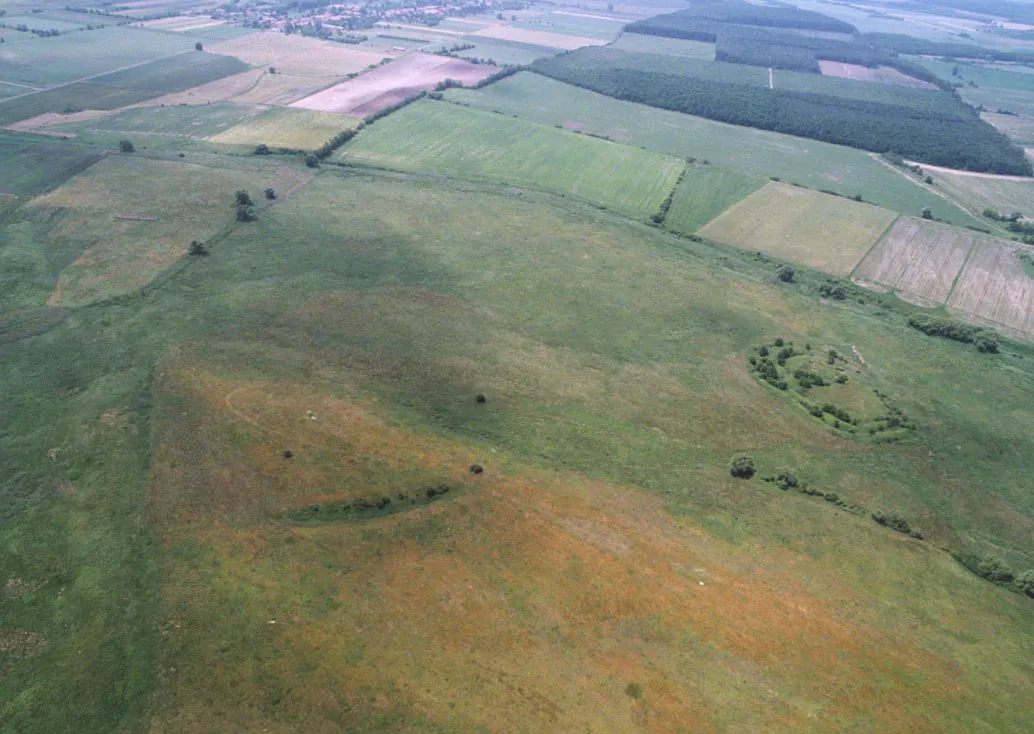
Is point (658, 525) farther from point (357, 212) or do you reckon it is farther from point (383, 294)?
point (357, 212)

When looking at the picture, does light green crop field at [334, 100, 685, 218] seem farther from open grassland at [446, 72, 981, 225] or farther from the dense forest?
the dense forest

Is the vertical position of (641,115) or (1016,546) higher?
(641,115)

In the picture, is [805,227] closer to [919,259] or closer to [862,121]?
[919,259]

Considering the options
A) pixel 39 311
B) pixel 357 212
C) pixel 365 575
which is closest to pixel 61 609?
pixel 365 575

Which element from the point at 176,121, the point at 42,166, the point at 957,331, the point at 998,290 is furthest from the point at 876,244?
the point at 42,166

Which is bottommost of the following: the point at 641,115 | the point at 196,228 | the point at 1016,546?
the point at 1016,546
